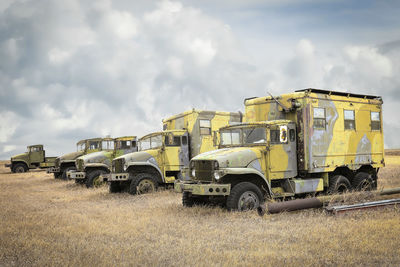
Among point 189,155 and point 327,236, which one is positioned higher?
point 189,155

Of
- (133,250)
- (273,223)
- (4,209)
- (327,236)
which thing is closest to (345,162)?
(273,223)

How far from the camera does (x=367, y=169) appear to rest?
13844 mm

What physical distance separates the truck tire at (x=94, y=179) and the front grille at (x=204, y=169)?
30.3ft

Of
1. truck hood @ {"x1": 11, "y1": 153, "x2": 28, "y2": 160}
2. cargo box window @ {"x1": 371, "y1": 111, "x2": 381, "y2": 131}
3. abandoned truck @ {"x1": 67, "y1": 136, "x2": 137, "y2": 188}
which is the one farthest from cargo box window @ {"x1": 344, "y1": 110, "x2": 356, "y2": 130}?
truck hood @ {"x1": 11, "y1": 153, "x2": 28, "y2": 160}

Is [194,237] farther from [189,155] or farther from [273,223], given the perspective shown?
[189,155]

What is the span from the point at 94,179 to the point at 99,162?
2.93 ft

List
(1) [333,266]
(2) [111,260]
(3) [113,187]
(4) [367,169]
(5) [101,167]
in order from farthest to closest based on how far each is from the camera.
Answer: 1. (5) [101,167]
2. (3) [113,187]
3. (4) [367,169]
4. (2) [111,260]
5. (1) [333,266]

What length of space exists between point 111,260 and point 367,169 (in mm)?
10337

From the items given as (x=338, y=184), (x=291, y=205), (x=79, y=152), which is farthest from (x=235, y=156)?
(x=79, y=152)

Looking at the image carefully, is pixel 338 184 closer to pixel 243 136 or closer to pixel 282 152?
pixel 282 152

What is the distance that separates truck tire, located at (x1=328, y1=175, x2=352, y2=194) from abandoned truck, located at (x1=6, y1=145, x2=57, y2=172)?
26.7 metres

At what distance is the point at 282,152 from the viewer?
432 inches

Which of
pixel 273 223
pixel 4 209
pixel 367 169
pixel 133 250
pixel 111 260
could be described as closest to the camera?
pixel 111 260

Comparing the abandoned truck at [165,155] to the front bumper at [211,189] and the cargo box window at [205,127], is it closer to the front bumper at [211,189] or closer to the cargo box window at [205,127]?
the cargo box window at [205,127]
